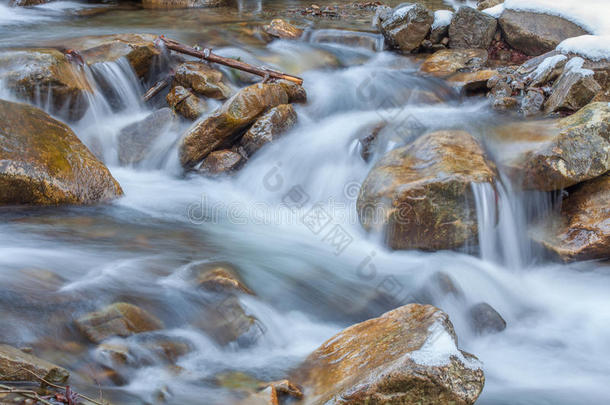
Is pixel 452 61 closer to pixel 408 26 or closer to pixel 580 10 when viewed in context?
pixel 408 26

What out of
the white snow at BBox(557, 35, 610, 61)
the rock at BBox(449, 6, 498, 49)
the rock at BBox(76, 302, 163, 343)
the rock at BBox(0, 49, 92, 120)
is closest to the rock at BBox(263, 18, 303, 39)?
the rock at BBox(449, 6, 498, 49)

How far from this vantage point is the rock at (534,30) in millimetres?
8305

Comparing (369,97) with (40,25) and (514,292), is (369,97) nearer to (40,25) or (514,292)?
(514,292)

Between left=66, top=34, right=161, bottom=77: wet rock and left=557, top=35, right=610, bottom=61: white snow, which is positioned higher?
left=557, top=35, right=610, bottom=61: white snow

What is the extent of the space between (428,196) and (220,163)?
10.0 ft

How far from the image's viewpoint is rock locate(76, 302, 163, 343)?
328 cm

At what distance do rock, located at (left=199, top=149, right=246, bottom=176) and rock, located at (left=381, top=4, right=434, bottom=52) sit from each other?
442 cm

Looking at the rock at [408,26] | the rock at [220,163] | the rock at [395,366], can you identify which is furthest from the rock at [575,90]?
the rock at [395,366]

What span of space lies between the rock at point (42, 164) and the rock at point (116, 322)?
6.94 ft

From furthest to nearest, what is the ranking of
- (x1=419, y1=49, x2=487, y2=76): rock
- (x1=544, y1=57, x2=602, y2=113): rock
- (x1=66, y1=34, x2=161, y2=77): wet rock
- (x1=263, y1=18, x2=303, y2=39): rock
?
1. (x1=263, y1=18, x2=303, y2=39): rock
2. (x1=419, y1=49, x2=487, y2=76): rock
3. (x1=66, y1=34, x2=161, y2=77): wet rock
4. (x1=544, y1=57, x2=602, y2=113): rock

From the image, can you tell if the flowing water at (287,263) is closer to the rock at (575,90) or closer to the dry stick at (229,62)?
the dry stick at (229,62)

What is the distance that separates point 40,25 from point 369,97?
6.63 m

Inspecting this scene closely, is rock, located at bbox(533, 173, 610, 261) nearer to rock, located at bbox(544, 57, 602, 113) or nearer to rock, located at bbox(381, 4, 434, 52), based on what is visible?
rock, located at bbox(544, 57, 602, 113)

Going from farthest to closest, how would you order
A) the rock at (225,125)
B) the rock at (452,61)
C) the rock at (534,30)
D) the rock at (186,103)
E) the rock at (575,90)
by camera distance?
the rock at (452,61) < the rock at (534,30) < the rock at (186,103) < the rock at (225,125) < the rock at (575,90)
